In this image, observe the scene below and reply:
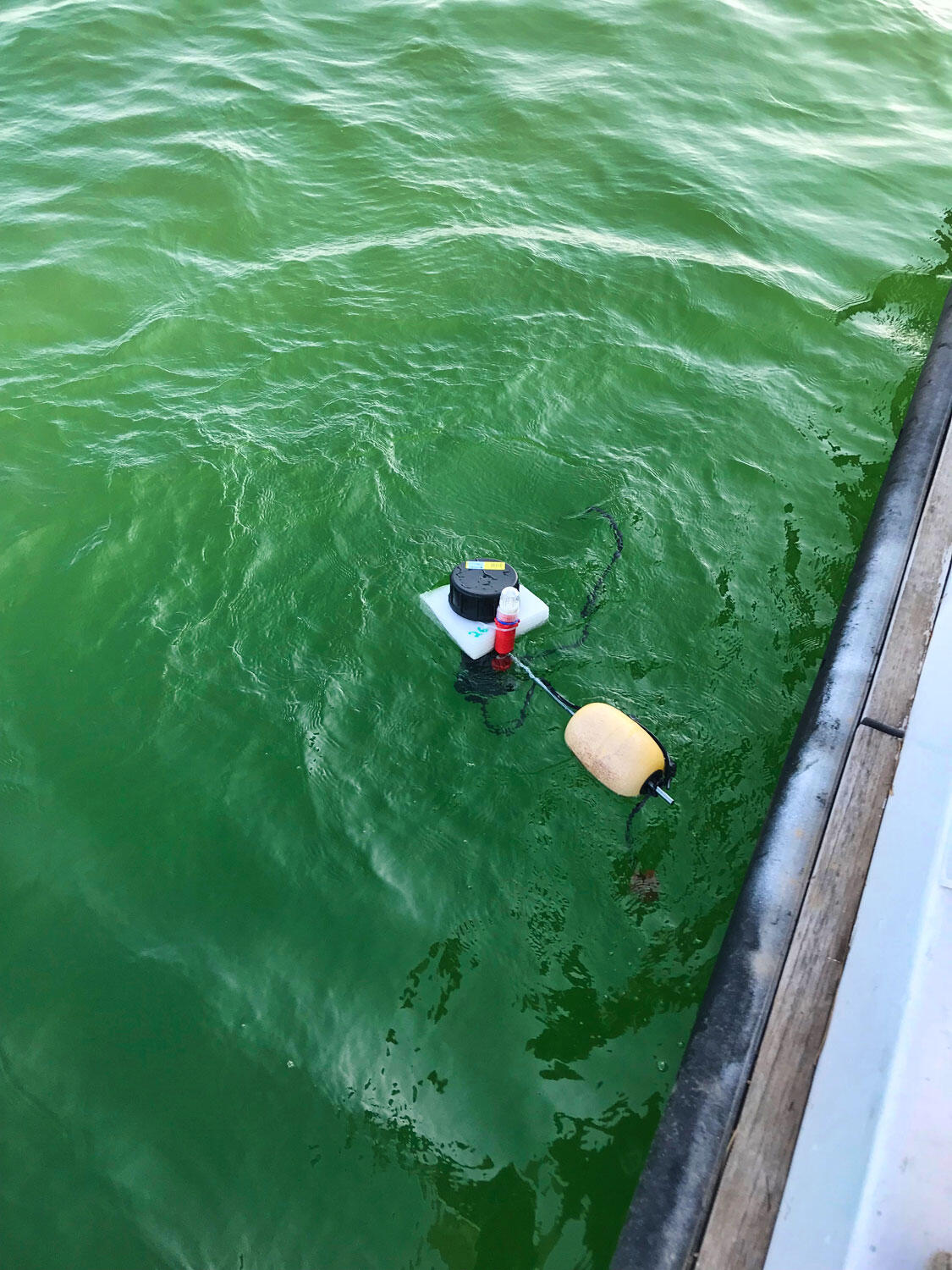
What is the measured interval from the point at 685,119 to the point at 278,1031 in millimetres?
12015

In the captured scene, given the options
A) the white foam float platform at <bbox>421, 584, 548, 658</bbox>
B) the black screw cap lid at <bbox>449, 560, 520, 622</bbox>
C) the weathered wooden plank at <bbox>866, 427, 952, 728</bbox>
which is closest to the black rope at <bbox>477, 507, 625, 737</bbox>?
the white foam float platform at <bbox>421, 584, 548, 658</bbox>

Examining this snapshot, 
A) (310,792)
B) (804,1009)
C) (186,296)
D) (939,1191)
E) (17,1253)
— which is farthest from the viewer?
(186,296)

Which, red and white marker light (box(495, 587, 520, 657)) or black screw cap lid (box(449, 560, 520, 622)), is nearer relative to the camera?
red and white marker light (box(495, 587, 520, 657))

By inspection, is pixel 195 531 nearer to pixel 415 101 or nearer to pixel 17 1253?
pixel 17 1253

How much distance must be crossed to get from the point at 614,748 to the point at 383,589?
7.37ft

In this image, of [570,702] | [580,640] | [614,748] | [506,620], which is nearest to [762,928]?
[614,748]

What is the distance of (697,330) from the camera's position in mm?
9375

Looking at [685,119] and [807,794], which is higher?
[685,119]

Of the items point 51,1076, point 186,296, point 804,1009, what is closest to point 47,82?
point 186,296

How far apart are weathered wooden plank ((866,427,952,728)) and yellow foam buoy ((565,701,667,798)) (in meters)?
1.14

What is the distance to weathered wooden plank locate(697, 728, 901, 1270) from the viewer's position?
11.5ft

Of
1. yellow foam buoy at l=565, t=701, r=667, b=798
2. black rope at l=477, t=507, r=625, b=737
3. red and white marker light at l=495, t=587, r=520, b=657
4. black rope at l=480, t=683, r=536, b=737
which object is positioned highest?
red and white marker light at l=495, t=587, r=520, b=657

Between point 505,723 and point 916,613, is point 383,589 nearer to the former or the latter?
point 505,723

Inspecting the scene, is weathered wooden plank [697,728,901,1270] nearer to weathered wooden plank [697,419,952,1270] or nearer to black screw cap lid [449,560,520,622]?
weathered wooden plank [697,419,952,1270]
